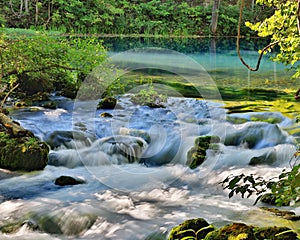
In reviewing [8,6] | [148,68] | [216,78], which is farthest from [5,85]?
[8,6]

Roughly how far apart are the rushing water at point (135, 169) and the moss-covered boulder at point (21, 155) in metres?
0.13

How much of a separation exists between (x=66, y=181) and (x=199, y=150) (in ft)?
5.51

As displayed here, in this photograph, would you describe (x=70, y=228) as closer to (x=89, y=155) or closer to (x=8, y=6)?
(x=89, y=155)

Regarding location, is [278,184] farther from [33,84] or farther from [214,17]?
[214,17]

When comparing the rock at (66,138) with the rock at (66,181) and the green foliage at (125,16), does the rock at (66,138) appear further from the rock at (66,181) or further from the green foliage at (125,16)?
the green foliage at (125,16)

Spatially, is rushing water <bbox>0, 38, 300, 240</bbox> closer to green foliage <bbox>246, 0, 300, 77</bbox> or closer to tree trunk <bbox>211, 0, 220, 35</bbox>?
green foliage <bbox>246, 0, 300, 77</bbox>

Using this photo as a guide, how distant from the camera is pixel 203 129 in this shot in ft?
20.1

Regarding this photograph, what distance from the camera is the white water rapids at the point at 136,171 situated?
11.7 feet

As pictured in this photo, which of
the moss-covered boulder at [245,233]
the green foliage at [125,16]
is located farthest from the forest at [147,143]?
the green foliage at [125,16]

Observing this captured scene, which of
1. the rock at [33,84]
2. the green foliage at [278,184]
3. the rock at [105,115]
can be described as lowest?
the rock at [105,115]

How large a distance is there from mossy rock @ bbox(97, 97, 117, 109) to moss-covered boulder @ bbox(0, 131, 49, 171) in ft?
8.14

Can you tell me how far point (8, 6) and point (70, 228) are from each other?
15444 millimetres

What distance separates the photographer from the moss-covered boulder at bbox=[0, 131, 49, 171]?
466cm

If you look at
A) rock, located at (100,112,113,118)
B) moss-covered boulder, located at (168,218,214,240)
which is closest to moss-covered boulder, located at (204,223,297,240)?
moss-covered boulder, located at (168,218,214,240)
